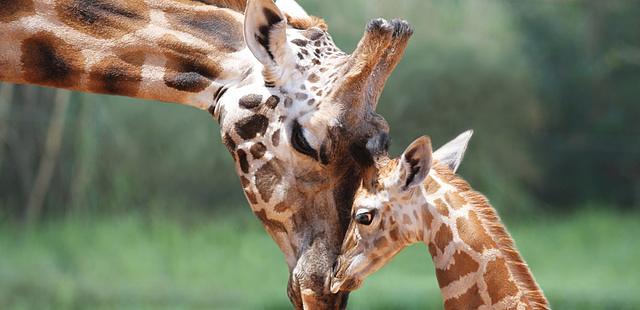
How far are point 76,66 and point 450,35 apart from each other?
9.38 metres

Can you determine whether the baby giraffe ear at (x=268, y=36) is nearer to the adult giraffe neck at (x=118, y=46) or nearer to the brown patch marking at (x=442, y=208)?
the adult giraffe neck at (x=118, y=46)

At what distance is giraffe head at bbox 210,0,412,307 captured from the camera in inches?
166

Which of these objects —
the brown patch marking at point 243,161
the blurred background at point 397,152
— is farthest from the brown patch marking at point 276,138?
the blurred background at point 397,152

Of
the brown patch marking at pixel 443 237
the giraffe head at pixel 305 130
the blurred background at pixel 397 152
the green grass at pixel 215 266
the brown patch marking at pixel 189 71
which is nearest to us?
the brown patch marking at pixel 443 237

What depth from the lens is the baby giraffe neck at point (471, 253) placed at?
13.1 ft

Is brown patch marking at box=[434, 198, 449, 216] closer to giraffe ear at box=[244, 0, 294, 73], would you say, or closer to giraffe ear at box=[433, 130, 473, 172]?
giraffe ear at box=[433, 130, 473, 172]

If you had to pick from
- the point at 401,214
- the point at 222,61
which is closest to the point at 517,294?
the point at 401,214

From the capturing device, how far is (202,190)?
12.6 m

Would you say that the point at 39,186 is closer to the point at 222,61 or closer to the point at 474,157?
the point at 474,157

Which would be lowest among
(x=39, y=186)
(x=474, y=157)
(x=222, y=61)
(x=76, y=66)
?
(x=39, y=186)

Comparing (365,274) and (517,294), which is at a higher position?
(517,294)

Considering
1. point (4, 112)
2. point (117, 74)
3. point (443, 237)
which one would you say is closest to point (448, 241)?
point (443, 237)

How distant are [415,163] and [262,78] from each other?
73cm

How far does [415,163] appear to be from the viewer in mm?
4020
